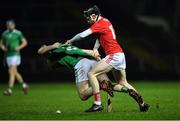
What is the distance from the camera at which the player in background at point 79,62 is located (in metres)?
14.2

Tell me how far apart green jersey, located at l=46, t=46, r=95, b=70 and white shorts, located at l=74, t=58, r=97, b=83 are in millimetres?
87

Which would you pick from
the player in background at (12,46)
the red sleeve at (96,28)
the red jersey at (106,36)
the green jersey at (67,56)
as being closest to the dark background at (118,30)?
the player in background at (12,46)

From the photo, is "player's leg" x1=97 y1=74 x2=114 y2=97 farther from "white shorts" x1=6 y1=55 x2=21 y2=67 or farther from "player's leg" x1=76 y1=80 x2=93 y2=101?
"white shorts" x1=6 y1=55 x2=21 y2=67

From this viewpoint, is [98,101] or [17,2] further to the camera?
[17,2]

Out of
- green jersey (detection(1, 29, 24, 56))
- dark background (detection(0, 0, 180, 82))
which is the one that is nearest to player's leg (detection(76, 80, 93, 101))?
green jersey (detection(1, 29, 24, 56))

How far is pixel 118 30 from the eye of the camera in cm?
3319

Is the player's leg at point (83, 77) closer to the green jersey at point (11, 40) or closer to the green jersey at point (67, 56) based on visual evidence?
the green jersey at point (67, 56)

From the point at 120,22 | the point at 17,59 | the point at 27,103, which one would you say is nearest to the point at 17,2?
the point at 120,22

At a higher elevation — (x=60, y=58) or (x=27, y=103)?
(x=60, y=58)

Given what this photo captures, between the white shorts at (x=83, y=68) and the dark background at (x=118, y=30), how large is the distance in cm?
1433

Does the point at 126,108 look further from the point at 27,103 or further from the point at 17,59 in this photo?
the point at 17,59

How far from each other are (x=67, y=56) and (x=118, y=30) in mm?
18991

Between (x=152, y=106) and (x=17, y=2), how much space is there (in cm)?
1915

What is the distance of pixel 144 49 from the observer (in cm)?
3155
